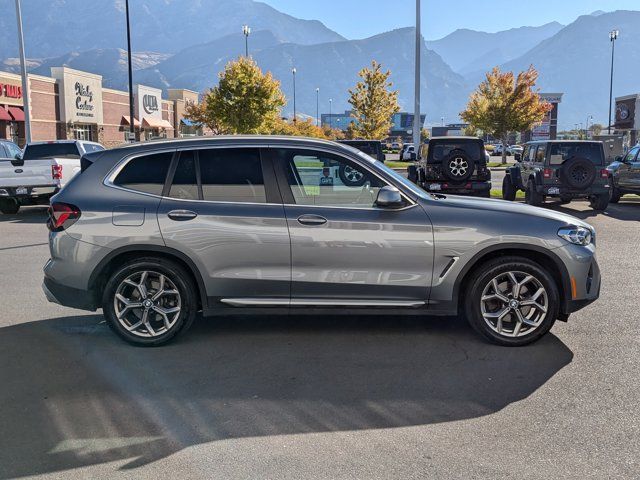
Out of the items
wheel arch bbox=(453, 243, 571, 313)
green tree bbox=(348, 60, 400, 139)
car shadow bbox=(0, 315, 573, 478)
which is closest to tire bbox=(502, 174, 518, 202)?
car shadow bbox=(0, 315, 573, 478)

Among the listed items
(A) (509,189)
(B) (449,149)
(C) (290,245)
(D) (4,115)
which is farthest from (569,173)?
(D) (4,115)

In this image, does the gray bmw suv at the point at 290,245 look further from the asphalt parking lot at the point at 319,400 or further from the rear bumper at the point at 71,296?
the asphalt parking lot at the point at 319,400

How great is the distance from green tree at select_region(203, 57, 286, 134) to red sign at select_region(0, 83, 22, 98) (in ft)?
44.5

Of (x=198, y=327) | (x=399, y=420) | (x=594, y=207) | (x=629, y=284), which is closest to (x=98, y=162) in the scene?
(x=198, y=327)

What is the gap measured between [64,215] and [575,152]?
1346 cm

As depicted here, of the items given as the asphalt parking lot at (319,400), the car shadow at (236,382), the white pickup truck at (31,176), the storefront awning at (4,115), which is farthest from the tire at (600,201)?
the storefront awning at (4,115)

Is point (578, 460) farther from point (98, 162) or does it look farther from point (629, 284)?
point (629, 284)

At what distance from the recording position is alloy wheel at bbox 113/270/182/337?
5.13 meters

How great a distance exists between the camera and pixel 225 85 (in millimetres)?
36875

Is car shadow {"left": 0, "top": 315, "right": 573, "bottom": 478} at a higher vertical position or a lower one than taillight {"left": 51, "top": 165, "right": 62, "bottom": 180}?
lower

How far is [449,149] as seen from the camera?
15.3 meters

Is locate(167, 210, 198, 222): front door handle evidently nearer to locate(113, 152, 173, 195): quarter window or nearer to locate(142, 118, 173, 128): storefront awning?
locate(113, 152, 173, 195): quarter window

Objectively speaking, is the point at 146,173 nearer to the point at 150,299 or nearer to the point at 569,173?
the point at 150,299

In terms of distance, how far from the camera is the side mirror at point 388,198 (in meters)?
4.93
